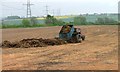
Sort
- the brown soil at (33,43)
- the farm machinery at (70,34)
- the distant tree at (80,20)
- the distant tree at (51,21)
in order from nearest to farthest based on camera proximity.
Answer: the brown soil at (33,43), the farm machinery at (70,34), the distant tree at (51,21), the distant tree at (80,20)

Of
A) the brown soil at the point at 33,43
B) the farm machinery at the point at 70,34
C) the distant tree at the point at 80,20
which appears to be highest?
the farm machinery at the point at 70,34

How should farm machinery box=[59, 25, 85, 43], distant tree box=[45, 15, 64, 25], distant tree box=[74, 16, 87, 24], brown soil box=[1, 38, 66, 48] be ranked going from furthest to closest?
1. distant tree box=[74, 16, 87, 24]
2. distant tree box=[45, 15, 64, 25]
3. farm machinery box=[59, 25, 85, 43]
4. brown soil box=[1, 38, 66, 48]

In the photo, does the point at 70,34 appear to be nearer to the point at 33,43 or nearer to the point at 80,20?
the point at 33,43

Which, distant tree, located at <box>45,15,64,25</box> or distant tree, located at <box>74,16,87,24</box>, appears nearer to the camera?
distant tree, located at <box>45,15,64,25</box>

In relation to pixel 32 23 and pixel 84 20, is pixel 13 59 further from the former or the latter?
pixel 84 20

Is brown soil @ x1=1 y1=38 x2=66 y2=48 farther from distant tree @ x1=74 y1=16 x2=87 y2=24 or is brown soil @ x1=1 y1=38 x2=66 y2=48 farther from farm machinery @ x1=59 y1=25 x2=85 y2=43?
distant tree @ x1=74 y1=16 x2=87 y2=24

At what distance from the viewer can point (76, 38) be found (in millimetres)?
25859

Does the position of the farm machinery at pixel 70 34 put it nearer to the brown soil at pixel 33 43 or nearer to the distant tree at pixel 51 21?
the brown soil at pixel 33 43

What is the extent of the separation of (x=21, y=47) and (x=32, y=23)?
182 feet

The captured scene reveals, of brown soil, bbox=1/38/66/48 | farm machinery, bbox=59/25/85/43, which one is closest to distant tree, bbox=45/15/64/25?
farm machinery, bbox=59/25/85/43

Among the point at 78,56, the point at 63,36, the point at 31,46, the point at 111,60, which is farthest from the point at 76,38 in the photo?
the point at 111,60

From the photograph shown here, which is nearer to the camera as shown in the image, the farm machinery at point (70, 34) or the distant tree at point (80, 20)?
the farm machinery at point (70, 34)

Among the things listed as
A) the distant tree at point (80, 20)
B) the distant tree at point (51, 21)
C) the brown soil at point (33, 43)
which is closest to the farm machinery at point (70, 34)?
the brown soil at point (33, 43)

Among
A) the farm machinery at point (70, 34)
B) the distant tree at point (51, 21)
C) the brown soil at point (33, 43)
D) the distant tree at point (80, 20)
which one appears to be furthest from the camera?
the distant tree at point (80, 20)
